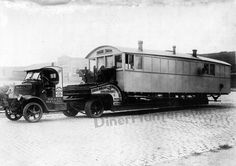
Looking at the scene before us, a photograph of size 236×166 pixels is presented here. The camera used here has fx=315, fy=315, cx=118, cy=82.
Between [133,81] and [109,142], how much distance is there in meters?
6.84

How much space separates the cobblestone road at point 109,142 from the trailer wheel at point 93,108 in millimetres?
2464

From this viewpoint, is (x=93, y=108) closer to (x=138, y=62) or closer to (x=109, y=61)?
(x=109, y=61)

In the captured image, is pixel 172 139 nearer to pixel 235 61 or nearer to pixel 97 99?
pixel 97 99

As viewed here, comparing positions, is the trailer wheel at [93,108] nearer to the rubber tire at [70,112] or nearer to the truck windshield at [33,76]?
the rubber tire at [70,112]

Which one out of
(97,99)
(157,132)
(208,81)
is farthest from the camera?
(208,81)

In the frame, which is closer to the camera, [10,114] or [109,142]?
[109,142]

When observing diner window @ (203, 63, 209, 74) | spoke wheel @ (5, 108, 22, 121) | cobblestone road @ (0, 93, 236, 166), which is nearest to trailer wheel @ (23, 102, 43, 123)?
spoke wheel @ (5, 108, 22, 121)

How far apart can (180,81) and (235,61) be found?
1986cm

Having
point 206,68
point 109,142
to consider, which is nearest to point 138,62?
point 206,68

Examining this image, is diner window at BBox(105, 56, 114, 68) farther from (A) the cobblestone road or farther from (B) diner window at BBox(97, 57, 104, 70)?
(A) the cobblestone road

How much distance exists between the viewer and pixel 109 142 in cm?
755

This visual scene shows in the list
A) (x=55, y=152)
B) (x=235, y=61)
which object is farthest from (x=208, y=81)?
(x=235, y=61)

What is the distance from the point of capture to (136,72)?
14320 millimetres

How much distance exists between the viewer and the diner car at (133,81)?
13381 millimetres
